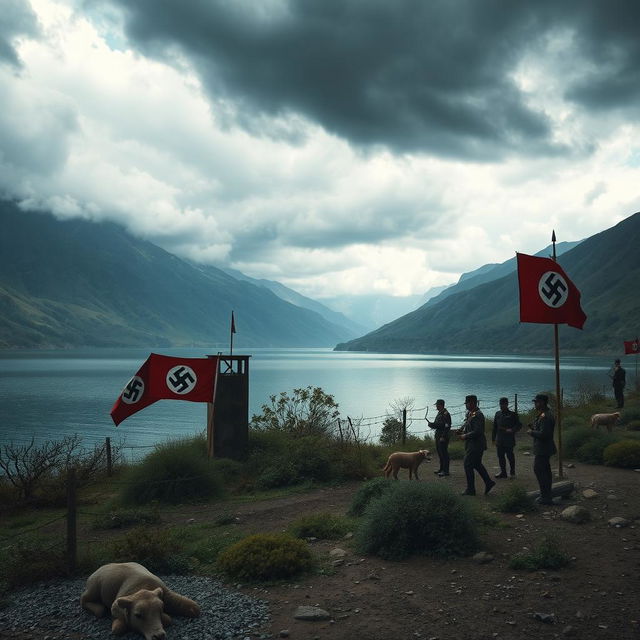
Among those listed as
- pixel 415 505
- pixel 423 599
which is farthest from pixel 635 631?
pixel 415 505

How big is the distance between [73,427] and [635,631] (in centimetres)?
4955

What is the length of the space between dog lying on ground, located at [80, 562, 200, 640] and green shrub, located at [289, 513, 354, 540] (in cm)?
394

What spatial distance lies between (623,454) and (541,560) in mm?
8928

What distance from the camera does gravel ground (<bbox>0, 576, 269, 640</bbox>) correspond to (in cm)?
686

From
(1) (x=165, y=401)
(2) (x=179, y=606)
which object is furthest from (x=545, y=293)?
(1) (x=165, y=401)

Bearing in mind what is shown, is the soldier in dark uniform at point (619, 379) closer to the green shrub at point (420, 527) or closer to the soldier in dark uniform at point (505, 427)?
the soldier in dark uniform at point (505, 427)

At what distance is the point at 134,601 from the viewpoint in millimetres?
6809

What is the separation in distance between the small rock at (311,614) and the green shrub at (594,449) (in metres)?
12.4

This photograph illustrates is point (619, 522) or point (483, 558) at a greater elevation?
point (619, 522)

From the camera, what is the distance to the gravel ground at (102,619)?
6859 millimetres

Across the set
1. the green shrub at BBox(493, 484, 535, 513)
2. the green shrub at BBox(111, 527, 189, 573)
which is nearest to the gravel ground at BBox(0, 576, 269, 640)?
the green shrub at BBox(111, 527, 189, 573)

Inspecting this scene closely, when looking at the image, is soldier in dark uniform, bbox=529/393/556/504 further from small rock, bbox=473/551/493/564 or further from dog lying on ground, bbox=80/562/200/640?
dog lying on ground, bbox=80/562/200/640

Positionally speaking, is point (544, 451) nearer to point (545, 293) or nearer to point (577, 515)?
point (577, 515)

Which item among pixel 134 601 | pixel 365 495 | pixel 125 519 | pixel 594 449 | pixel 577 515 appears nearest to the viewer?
pixel 134 601
